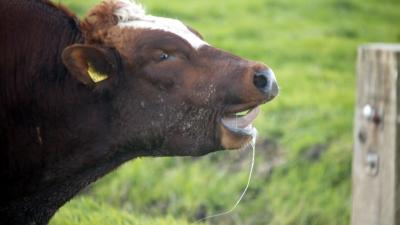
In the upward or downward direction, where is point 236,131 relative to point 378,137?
upward

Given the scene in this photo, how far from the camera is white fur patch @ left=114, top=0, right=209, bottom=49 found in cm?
512

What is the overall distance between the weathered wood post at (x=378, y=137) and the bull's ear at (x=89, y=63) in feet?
7.85

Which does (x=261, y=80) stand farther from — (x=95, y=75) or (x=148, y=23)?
(x=95, y=75)

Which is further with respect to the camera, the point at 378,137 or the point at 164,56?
the point at 378,137

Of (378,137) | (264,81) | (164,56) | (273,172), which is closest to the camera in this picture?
(264,81)

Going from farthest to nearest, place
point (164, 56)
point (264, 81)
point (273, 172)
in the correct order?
point (273, 172)
point (164, 56)
point (264, 81)

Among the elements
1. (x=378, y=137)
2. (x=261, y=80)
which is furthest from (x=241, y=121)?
(x=378, y=137)

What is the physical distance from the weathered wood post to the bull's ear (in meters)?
2.39

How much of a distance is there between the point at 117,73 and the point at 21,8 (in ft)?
2.23

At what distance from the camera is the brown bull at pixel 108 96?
5.07m

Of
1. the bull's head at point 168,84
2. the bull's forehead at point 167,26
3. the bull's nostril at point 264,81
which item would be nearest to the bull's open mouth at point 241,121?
the bull's head at point 168,84

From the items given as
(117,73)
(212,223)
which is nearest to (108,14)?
(117,73)

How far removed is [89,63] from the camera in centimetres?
502

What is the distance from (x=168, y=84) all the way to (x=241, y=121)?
452 mm
